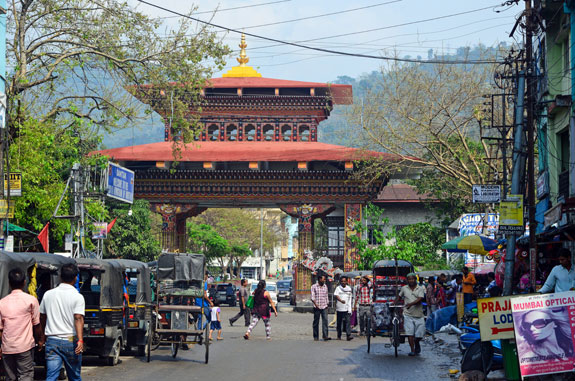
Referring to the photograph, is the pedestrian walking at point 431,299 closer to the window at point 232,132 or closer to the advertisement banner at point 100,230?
the advertisement banner at point 100,230

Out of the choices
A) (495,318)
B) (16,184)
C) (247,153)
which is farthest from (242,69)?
(495,318)

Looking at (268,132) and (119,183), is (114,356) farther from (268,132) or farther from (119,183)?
(268,132)

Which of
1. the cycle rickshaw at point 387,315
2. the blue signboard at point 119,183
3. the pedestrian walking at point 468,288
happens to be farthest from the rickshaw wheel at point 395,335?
the blue signboard at point 119,183

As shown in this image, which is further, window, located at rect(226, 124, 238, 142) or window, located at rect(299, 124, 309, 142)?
window, located at rect(226, 124, 238, 142)

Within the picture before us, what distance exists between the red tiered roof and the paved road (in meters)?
17.6

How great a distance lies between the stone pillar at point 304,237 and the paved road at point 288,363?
17.9 m

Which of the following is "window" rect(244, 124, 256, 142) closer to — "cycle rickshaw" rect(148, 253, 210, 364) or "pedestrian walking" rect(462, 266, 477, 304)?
"pedestrian walking" rect(462, 266, 477, 304)

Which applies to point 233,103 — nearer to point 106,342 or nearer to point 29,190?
point 29,190

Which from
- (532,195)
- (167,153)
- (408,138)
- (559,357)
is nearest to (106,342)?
(559,357)

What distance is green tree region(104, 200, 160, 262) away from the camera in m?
40.8

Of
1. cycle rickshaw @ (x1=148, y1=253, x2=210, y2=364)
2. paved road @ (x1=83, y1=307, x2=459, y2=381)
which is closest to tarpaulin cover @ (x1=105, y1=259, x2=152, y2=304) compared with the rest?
cycle rickshaw @ (x1=148, y1=253, x2=210, y2=364)

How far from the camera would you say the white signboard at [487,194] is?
20.2 metres

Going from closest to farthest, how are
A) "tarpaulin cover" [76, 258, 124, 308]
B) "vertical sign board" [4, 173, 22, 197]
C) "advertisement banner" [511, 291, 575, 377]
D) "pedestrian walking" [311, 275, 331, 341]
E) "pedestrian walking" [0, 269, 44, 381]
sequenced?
1. "pedestrian walking" [0, 269, 44, 381]
2. "advertisement banner" [511, 291, 575, 377]
3. "tarpaulin cover" [76, 258, 124, 308]
4. "vertical sign board" [4, 173, 22, 197]
5. "pedestrian walking" [311, 275, 331, 341]

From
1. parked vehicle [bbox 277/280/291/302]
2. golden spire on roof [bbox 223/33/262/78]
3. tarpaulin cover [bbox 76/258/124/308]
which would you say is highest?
golden spire on roof [bbox 223/33/262/78]
